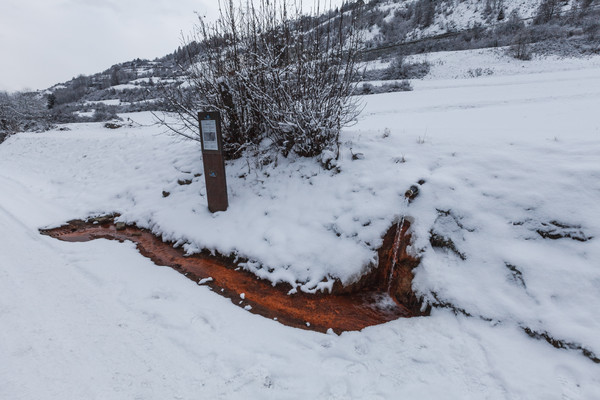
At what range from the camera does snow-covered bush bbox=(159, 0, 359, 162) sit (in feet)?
15.9

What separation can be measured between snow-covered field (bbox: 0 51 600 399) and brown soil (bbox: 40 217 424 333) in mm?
155

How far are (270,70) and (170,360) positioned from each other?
4.46m

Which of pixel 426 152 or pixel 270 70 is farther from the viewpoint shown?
pixel 270 70

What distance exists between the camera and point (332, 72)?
16.2 feet

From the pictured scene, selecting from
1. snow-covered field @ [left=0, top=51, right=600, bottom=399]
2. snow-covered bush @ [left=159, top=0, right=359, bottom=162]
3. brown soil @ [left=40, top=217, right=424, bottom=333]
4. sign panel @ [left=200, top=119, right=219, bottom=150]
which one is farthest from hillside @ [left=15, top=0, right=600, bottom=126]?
brown soil @ [left=40, top=217, right=424, bottom=333]

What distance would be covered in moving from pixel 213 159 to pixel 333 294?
2803 millimetres

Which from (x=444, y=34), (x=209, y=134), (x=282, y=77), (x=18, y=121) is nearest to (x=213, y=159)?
(x=209, y=134)

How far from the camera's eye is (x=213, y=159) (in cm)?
466

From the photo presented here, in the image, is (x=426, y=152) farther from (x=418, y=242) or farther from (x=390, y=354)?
(x=390, y=354)

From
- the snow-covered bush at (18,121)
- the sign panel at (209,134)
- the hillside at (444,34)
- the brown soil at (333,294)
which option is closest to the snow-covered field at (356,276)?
the brown soil at (333,294)

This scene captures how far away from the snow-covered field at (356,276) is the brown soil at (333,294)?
155 millimetres

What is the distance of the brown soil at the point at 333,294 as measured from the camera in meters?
3.16

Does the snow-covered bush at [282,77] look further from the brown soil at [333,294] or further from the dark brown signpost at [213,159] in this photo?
the brown soil at [333,294]

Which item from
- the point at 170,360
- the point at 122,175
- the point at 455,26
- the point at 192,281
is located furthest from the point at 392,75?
the point at 455,26
